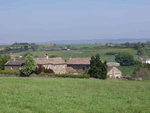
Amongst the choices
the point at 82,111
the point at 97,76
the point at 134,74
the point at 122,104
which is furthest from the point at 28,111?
the point at 134,74

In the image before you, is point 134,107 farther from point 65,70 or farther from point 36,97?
point 65,70

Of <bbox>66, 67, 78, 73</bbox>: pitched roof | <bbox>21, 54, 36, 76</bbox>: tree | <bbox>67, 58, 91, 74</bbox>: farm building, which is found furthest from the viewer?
<bbox>67, 58, 91, 74</bbox>: farm building

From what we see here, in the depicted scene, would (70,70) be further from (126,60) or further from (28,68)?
(126,60)

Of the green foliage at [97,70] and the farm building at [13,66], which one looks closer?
the green foliage at [97,70]

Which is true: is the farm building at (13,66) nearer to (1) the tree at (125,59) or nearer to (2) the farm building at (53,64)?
(2) the farm building at (53,64)

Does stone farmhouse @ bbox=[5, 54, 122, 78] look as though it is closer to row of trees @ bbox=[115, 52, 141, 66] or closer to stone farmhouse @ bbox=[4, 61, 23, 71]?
stone farmhouse @ bbox=[4, 61, 23, 71]

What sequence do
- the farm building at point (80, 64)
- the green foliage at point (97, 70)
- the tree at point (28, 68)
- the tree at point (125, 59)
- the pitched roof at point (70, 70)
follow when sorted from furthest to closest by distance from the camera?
the tree at point (125, 59), the farm building at point (80, 64), the pitched roof at point (70, 70), the tree at point (28, 68), the green foliage at point (97, 70)

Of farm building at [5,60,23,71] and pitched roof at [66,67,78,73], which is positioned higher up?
farm building at [5,60,23,71]

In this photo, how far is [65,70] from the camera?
66.8 m

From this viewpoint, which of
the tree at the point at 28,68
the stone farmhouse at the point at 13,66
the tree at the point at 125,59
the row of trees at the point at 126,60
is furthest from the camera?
the tree at the point at 125,59

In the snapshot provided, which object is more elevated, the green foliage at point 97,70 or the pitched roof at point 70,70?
the green foliage at point 97,70

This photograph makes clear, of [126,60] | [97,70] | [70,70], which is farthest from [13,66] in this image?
[126,60]

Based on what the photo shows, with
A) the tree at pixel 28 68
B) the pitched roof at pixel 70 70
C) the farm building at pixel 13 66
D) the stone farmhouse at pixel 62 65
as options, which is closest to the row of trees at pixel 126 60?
the stone farmhouse at pixel 62 65

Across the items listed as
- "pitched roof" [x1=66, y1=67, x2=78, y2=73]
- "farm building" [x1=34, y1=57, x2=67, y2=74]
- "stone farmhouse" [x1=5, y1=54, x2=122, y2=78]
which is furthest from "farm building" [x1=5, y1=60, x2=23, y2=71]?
"pitched roof" [x1=66, y1=67, x2=78, y2=73]
